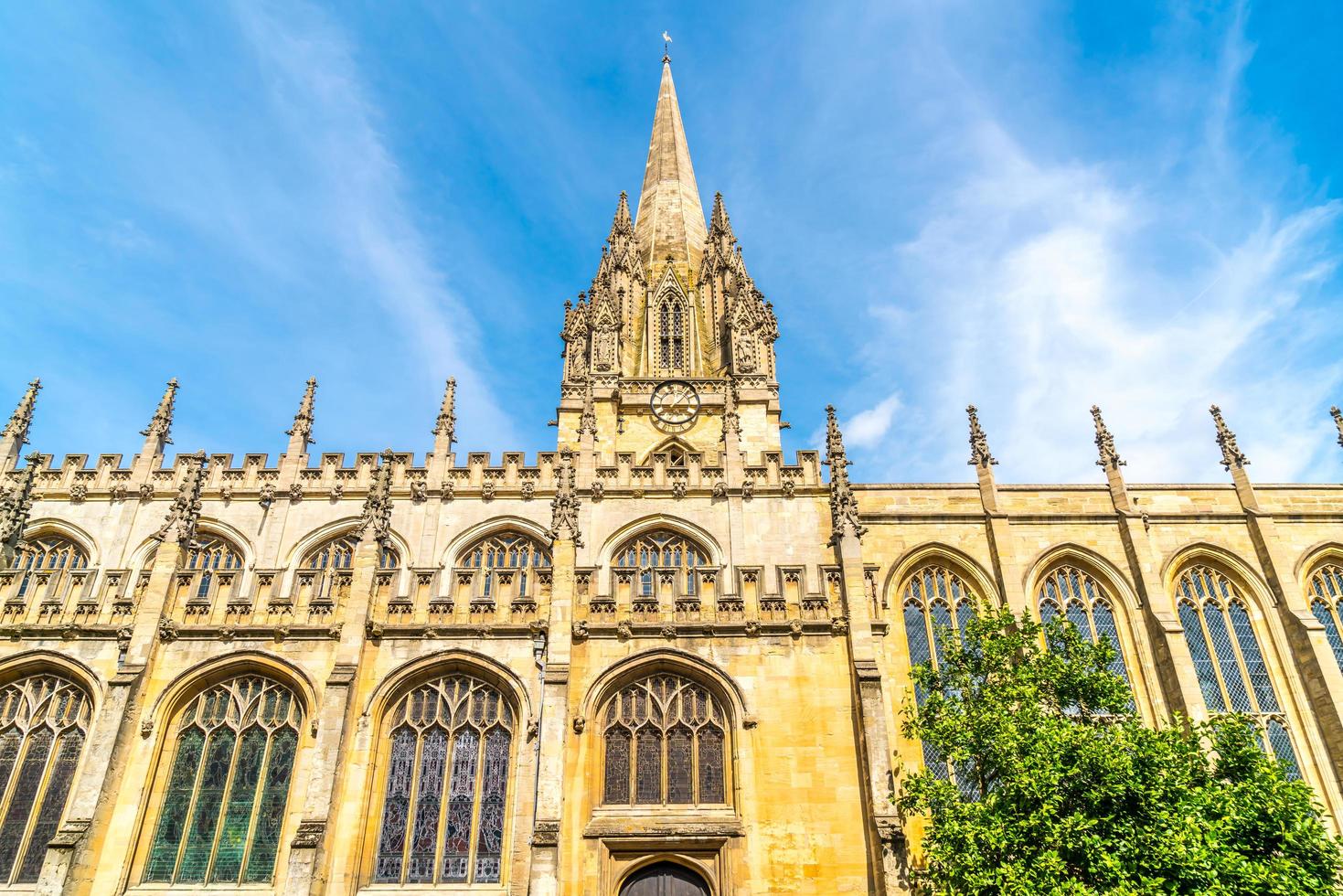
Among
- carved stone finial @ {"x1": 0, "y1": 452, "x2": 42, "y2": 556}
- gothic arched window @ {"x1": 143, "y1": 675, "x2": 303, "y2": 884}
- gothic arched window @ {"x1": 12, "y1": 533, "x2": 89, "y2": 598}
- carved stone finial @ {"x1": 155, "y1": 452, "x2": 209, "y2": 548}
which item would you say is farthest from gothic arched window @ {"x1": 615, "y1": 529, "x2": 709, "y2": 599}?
gothic arched window @ {"x1": 12, "y1": 533, "x2": 89, "y2": 598}

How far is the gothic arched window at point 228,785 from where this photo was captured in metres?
15.8

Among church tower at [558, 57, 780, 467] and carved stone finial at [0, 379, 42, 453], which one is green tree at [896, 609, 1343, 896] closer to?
church tower at [558, 57, 780, 467]

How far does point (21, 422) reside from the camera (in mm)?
27312

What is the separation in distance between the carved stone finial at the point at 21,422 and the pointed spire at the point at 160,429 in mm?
3748

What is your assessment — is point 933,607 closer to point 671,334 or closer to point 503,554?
point 503,554

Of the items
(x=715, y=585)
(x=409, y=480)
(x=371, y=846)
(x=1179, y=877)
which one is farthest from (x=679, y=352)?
(x=1179, y=877)

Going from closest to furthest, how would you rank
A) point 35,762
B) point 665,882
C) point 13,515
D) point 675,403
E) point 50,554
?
point 665,882 → point 35,762 → point 13,515 → point 50,554 → point 675,403

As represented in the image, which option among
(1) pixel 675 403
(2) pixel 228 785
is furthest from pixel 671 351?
(2) pixel 228 785

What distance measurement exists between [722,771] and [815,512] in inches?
347

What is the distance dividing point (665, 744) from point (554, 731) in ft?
7.50

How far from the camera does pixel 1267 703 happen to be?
22375 millimetres

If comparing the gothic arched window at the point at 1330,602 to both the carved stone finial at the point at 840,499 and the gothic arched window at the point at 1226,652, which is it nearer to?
the gothic arched window at the point at 1226,652

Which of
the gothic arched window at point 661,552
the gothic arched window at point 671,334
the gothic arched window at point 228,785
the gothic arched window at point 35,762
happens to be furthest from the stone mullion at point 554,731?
the gothic arched window at point 671,334

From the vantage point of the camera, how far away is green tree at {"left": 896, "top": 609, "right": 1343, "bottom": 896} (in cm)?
1297
